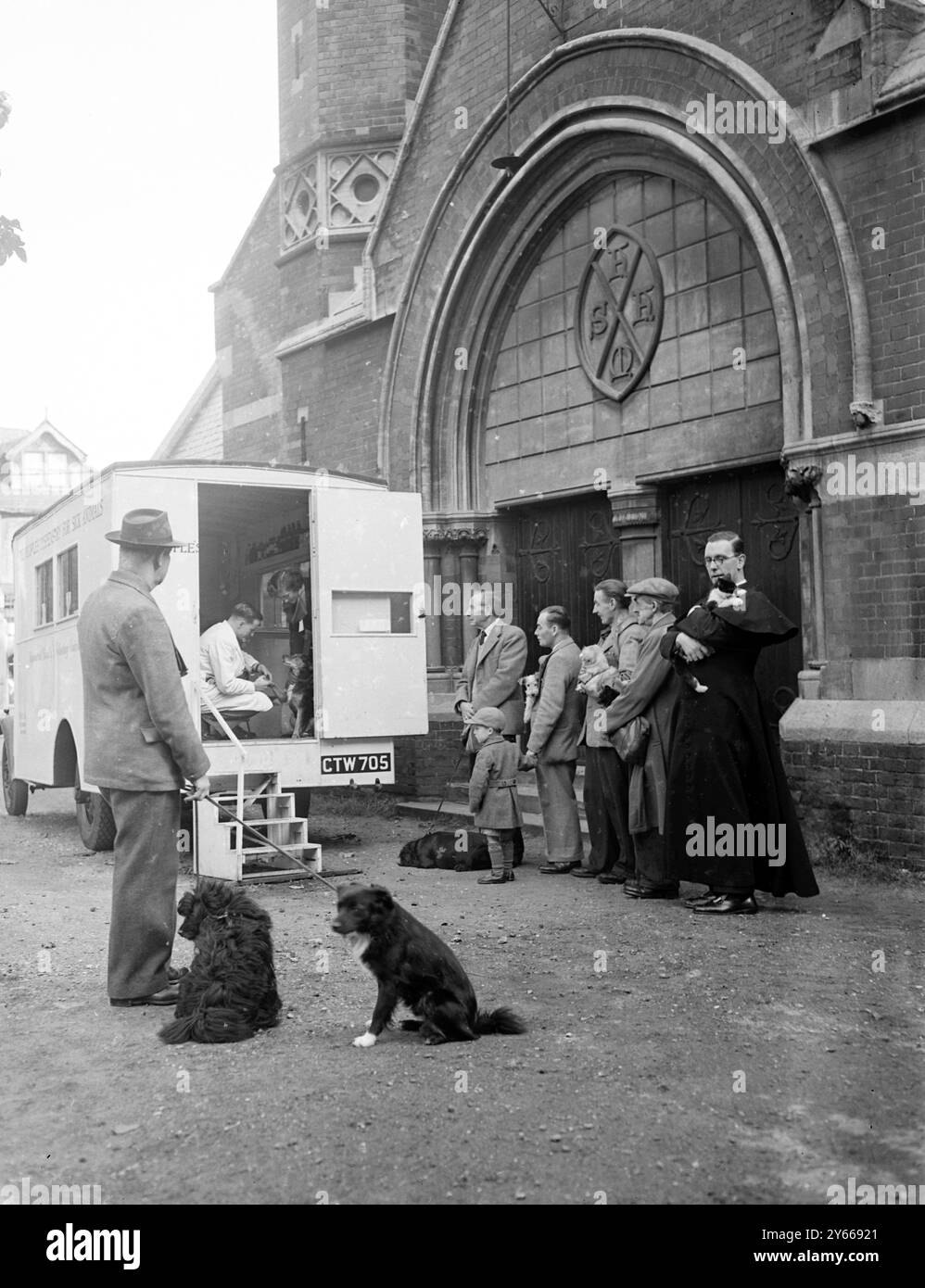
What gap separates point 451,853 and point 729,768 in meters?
2.79

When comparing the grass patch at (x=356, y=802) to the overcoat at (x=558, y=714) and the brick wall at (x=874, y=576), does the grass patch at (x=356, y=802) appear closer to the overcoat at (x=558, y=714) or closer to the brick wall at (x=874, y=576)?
the overcoat at (x=558, y=714)

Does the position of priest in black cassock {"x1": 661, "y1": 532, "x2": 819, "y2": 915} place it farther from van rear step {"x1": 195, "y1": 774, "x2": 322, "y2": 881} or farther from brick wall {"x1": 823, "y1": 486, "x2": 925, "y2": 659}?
van rear step {"x1": 195, "y1": 774, "x2": 322, "y2": 881}

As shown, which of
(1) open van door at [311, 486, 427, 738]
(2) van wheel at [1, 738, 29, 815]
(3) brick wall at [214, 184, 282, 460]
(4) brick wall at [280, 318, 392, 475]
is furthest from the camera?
(3) brick wall at [214, 184, 282, 460]

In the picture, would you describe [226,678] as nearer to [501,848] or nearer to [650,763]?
[501,848]

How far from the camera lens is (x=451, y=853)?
9.10 meters

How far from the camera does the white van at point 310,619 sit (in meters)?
9.19

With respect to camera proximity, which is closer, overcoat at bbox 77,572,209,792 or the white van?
overcoat at bbox 77,572,209,792

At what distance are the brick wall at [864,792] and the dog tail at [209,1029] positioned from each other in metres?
4.87

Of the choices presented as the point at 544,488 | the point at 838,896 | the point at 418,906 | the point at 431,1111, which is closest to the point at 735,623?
the point at 838,896

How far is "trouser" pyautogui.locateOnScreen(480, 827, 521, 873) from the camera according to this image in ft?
27.8

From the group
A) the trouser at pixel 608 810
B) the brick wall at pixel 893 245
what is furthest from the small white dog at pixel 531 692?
the brick wall at pixel 893 245

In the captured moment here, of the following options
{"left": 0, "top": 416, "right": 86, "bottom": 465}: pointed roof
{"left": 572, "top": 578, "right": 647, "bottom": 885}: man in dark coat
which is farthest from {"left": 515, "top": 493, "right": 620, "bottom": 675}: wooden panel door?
{"left": 0, "top": 416, "right": 86, "bottom": 465}: pointed roof

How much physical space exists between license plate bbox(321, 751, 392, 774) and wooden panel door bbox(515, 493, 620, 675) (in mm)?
2735

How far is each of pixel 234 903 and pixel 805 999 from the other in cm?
238
